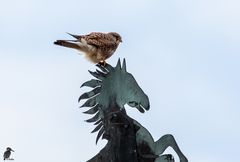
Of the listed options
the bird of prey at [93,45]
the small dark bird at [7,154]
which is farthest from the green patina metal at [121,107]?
the small dark bird at [7,154]

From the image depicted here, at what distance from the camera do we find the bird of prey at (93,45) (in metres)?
6.03

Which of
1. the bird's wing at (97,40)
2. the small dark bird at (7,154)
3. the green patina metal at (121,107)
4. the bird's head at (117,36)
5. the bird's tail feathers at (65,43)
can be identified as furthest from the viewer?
the small dark bird at (7,154)

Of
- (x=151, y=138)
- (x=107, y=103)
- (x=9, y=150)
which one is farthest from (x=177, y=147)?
(x=9, y=150)

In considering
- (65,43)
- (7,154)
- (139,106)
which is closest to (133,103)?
(139,106)

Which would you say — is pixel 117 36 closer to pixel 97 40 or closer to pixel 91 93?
pixel 97 40

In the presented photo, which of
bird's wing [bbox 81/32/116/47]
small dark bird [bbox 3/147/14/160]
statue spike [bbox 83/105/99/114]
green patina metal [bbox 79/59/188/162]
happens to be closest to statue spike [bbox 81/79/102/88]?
green patina metal [bbox 79/59/188/162]

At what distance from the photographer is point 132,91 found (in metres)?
4.41

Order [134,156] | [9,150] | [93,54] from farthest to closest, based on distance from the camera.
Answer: [9,150], [93,54], [134,156]

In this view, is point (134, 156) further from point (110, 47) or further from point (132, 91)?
point (110, 47)

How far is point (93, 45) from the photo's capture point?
6266 millimetres

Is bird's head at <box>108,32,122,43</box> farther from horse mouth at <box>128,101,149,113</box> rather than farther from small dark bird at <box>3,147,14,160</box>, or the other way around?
small dark bird at <box>3,147,14,160</box>

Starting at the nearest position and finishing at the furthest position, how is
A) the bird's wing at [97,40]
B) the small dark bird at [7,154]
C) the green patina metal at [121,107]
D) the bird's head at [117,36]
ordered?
the green patina metal at [121,107]
the bird's wing at [97,40]
the bird's head at [117,36]
the small dark bird at [7,154]

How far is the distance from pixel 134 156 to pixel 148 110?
319 millimetres

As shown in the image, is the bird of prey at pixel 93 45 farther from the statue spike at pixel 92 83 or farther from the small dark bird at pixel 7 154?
the small dark bird at pixel 7 154
